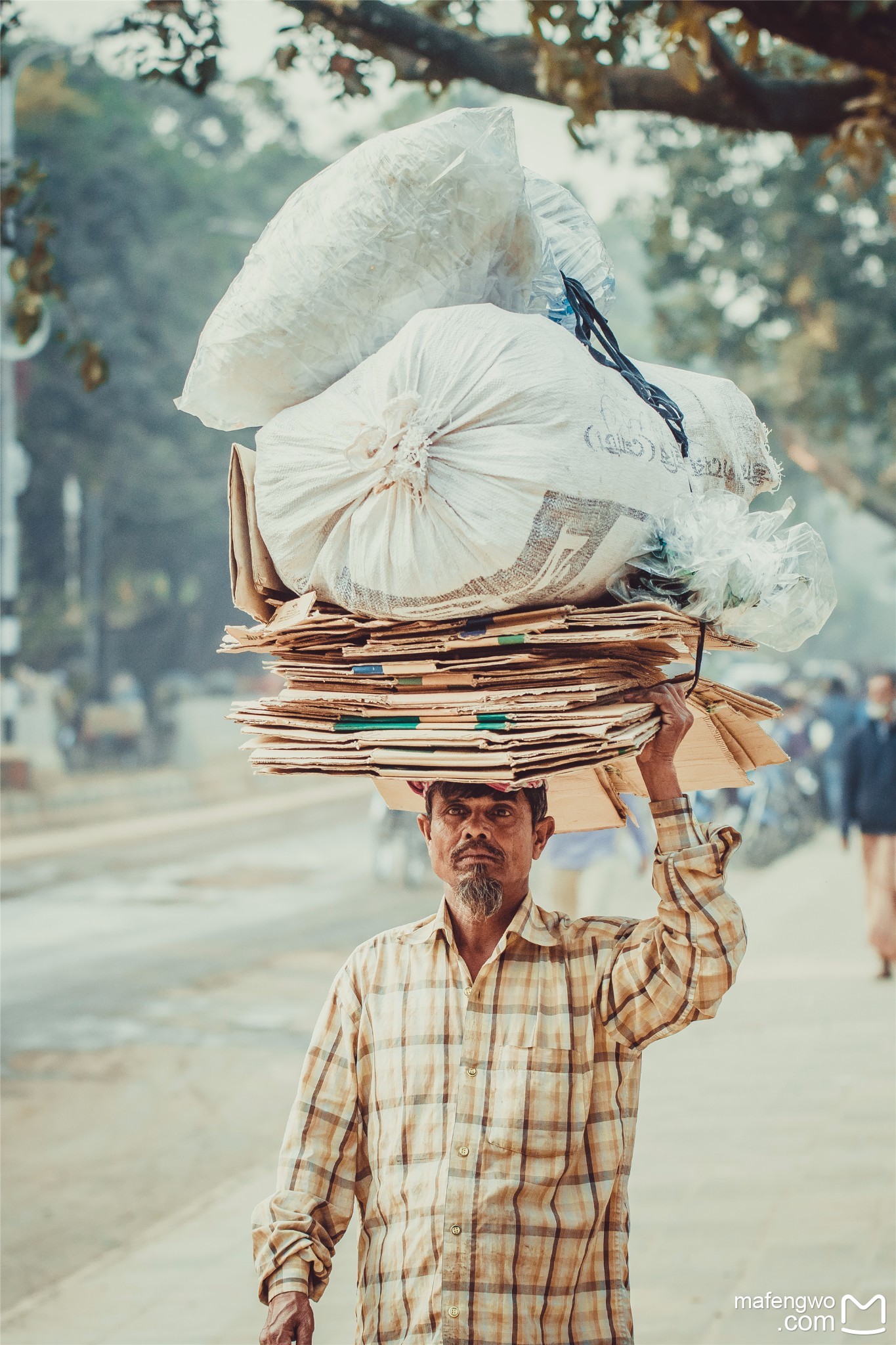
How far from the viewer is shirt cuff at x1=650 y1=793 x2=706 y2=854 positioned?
7.55 feet

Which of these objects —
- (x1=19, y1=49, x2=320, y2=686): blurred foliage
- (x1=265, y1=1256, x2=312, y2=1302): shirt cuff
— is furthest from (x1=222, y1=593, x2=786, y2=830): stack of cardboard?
(x1=19, y1=49, x2=320, y2=686): blurred foliage

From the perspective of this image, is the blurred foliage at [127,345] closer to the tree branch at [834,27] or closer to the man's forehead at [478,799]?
the tree branch at [834,27]

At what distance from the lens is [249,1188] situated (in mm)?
5699

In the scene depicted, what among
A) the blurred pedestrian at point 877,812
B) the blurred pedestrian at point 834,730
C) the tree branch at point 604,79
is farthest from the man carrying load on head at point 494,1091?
the blurred pedestrian at point 834,730

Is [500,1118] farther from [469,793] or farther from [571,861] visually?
[571,861]

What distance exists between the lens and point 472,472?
82.1 inches

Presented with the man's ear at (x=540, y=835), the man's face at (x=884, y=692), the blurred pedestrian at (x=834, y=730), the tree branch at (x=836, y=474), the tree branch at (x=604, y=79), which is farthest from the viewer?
the tree branch at (x=836, y=474)

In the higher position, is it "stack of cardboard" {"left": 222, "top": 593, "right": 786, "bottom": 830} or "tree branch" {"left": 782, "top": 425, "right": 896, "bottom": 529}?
"tree branch" {"left": 782, "top": 425, "right": 896, "bottom": 529}

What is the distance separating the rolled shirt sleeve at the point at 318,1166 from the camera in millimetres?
2320

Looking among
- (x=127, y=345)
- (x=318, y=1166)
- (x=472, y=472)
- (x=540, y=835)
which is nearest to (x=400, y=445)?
(x=472, y=472)

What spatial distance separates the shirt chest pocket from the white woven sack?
0.70 metres

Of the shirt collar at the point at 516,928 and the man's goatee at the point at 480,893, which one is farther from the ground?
the man's goatee at the point at 480,893

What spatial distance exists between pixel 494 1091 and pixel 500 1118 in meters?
0.04

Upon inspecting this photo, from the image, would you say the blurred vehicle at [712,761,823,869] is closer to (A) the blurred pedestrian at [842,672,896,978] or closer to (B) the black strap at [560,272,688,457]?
(A) the blurred pedestrian at [842,672,896,978]
